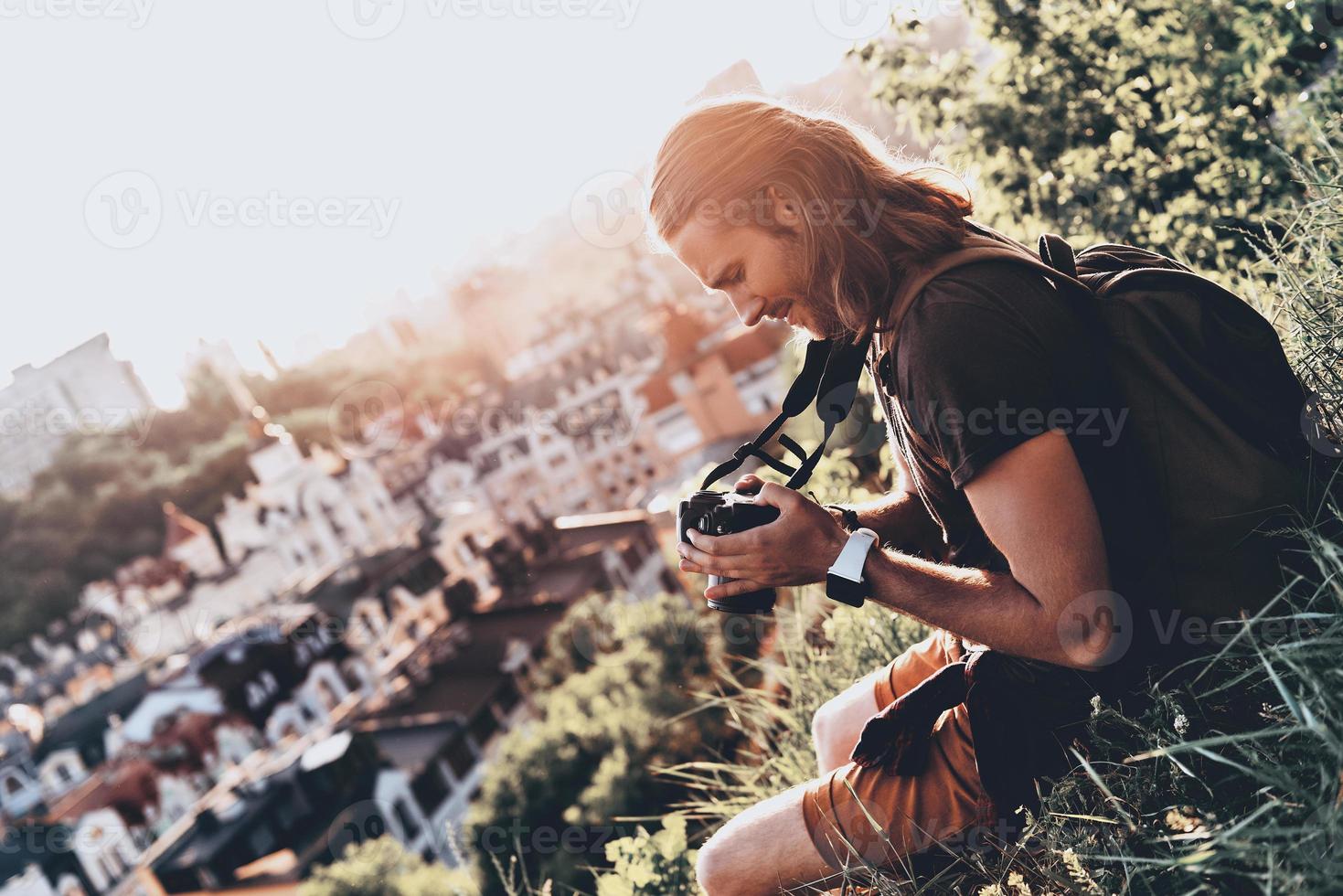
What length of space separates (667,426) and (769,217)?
91.0ft

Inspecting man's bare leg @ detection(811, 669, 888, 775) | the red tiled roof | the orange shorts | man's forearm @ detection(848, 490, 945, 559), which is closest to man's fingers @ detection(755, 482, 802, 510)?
man's forearm @ detection(848, 490, 945, 559)

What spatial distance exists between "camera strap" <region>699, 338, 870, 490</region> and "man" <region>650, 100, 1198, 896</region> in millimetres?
72

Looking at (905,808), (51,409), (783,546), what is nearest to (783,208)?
(783,546)

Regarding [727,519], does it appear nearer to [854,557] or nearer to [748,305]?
[854,557]

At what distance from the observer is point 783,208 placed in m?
1.41

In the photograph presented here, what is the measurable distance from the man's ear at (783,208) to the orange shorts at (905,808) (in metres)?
0.98

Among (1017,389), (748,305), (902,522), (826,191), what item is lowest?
(902,522)

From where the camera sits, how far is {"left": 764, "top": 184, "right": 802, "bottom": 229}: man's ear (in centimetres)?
140

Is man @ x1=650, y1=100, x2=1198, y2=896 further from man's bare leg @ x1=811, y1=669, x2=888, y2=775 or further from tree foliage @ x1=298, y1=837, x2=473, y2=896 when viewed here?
tree foliage @ x1=298, y1=837, x2=473, y2=896

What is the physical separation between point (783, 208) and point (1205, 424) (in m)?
0.77

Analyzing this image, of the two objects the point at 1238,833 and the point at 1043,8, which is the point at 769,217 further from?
the point at 1043,8

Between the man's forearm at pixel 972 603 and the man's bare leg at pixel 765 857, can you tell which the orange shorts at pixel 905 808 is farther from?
the man's forearm at pixel 972 603

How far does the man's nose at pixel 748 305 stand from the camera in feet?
4.92

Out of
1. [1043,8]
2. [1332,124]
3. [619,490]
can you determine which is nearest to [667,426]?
[619,490]
